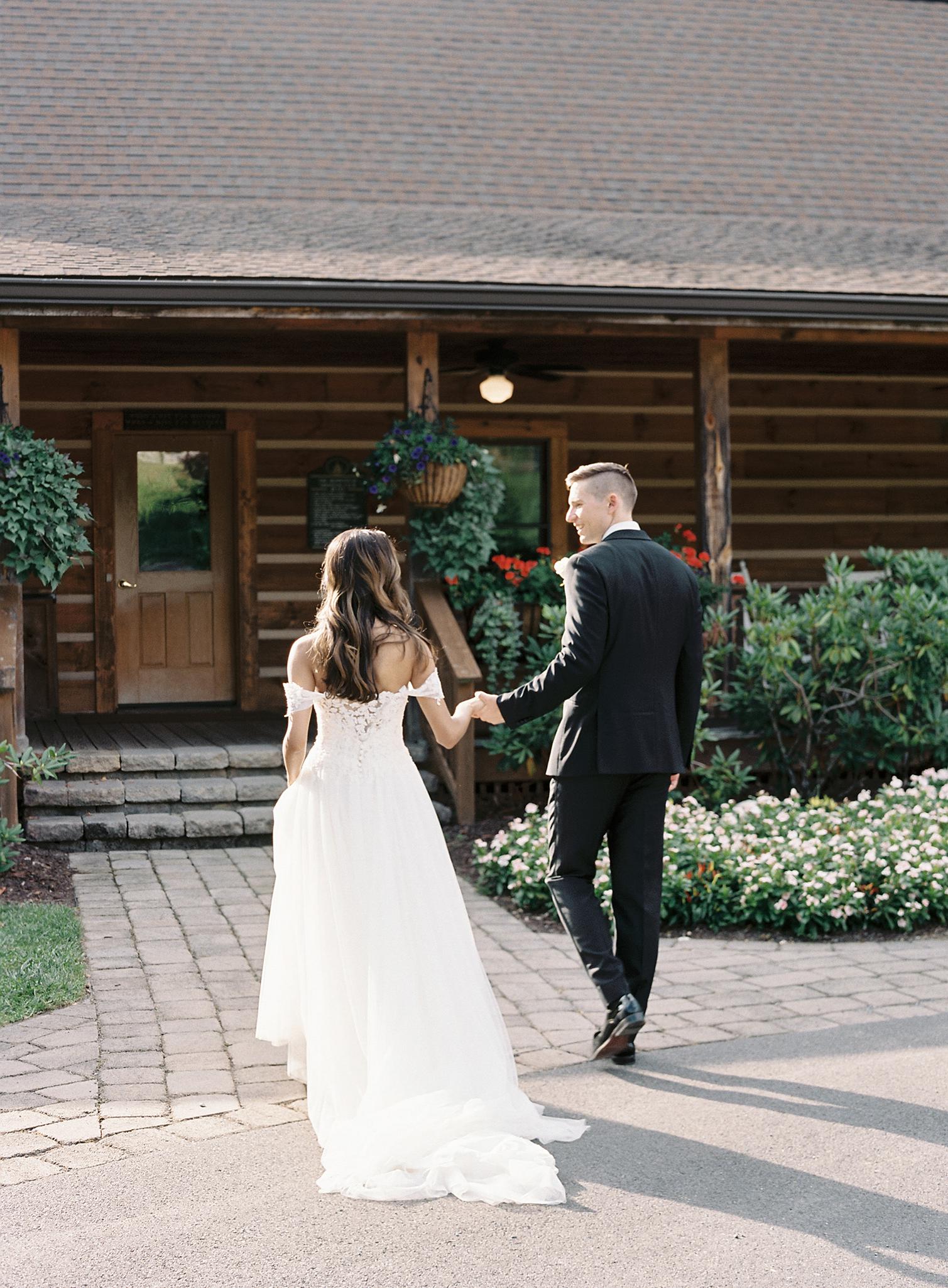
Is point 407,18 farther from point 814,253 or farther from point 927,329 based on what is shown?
point 927,329

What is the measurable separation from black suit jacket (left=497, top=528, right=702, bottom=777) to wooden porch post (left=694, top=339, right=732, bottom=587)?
185 inches

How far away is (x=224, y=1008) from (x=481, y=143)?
844cm

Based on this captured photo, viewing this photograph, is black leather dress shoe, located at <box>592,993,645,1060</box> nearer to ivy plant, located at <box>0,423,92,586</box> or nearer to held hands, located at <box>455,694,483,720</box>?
held hands, located at <box>455,694,483,720</box>

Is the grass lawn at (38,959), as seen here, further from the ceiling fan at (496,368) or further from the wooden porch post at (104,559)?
the ceiling fan at (496,368)

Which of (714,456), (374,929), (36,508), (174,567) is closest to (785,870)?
(374,929)

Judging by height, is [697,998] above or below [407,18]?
below

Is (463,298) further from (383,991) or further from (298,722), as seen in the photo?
(383,991)

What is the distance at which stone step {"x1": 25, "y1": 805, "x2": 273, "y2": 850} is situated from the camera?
7.66 metres

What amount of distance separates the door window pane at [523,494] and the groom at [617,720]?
7.09 metres

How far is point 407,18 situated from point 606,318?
582 cm

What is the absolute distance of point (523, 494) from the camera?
461 inches

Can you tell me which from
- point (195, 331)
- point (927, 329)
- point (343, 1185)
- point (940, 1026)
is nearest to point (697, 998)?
point (940, 1026)

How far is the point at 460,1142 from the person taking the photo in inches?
140

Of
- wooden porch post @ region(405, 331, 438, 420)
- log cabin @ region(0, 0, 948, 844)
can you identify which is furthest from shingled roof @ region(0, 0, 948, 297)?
wooden porch post @ region(405, 331, 438, 420)
